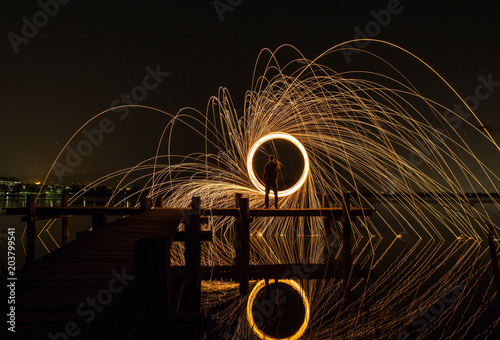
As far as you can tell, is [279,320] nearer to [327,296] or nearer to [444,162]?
[327,296]

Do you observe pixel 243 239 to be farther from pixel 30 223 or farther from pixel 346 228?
pixel 30 223

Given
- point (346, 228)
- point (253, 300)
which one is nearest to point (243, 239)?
point (253, 300)

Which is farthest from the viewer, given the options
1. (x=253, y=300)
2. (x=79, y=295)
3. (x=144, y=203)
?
(x=144, y=203)

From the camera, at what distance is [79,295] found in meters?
4.18

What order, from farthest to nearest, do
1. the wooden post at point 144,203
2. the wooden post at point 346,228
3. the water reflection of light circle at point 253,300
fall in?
the wooden post at point 144,203
the wooden post at point 346,228
the water reflection of light circle at point 253,300

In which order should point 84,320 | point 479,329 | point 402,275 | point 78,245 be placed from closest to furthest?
point 84,320, point 78,245, point 479,329, point 402,275

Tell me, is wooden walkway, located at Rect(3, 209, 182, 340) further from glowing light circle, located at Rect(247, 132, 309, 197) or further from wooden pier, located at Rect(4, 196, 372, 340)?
glowing light circle, located at Rect(247, 132, 309, 197)

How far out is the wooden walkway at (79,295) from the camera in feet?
11.1

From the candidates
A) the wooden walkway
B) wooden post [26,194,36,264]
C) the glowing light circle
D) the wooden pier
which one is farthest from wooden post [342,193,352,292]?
wooden post [26,194,36,264]

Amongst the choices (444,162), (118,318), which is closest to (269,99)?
(444,162)

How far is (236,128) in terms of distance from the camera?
13.3 m

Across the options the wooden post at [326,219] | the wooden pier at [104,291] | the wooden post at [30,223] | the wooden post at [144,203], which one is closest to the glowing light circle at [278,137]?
the wooden post at [326,219]

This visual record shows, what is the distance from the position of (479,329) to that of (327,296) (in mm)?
3217

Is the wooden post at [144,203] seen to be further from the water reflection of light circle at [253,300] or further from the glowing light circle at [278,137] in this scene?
the water reflection of light circle at [253,300]
